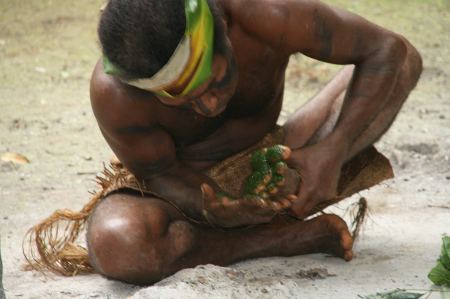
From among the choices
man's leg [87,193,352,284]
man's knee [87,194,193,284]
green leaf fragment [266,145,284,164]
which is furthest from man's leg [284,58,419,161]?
man's knee [87,194,193,284]

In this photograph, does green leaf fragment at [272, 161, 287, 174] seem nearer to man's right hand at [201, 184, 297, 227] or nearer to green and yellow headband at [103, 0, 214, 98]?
man's right hand at [201, 184, 297, 227]

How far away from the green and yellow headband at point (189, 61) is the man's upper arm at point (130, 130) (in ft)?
0.88

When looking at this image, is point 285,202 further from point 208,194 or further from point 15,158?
point 15,158

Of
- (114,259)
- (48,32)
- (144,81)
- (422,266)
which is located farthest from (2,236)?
(48,32)

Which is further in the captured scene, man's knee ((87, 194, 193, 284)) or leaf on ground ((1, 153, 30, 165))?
leaf on ground ((1, 153, 30, 165))

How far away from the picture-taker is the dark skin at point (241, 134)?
3.39m

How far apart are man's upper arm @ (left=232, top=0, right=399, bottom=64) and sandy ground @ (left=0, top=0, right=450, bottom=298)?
0.79 metres

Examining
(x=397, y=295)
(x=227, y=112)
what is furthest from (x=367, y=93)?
(x=397, y=295)

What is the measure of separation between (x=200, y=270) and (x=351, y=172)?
0.84 meters

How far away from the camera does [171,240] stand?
3496 millimetres

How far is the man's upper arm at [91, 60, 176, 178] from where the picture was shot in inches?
135

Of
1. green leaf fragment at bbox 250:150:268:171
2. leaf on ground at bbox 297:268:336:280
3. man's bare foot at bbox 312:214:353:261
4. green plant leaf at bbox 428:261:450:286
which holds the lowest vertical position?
leaf on ground at bbox 297:268:336:280

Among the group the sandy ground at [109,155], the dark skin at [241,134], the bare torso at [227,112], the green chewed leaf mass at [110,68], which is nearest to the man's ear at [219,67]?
the dark skin at [241,134]

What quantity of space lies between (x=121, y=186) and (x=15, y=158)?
6.19ft
